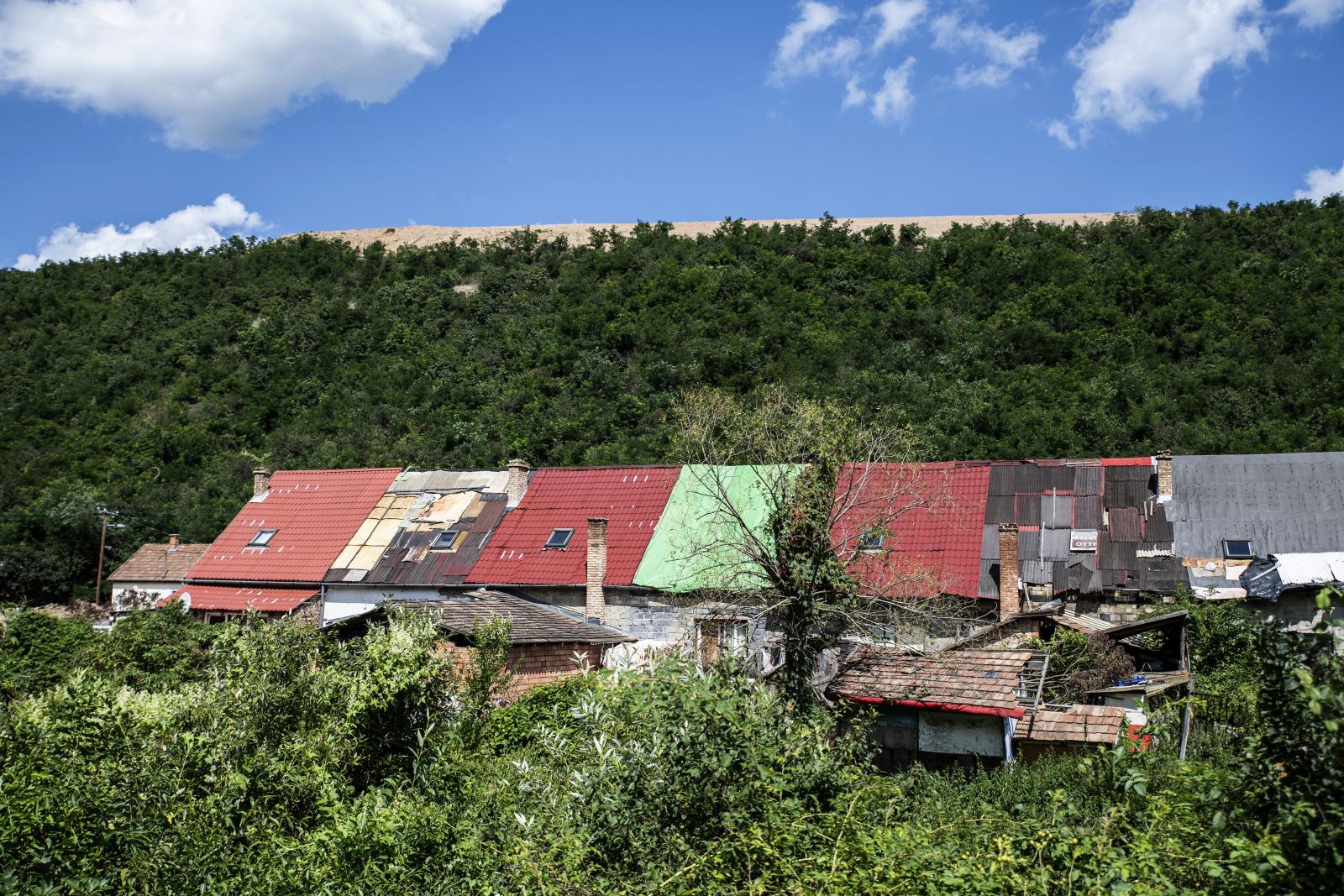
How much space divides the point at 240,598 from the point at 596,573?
1102 cm

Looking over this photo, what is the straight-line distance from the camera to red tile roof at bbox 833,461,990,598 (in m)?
19.5

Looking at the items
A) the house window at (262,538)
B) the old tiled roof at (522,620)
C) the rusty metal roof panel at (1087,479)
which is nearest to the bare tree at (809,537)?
the old tiled roof at (522,620)

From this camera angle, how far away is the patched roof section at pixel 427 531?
84.0 feet

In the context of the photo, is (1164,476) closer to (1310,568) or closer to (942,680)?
(1310,568)

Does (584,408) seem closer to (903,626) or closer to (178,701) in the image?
(903,626)

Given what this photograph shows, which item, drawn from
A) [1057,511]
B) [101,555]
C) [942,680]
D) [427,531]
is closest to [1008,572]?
[1057,511]

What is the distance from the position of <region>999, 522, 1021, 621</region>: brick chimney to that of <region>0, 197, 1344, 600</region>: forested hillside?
460 inches

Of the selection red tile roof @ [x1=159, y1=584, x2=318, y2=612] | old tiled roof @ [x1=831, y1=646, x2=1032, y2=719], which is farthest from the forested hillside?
old tiled roof @ [x1=831, y1=646, x2=1032, y2=719]

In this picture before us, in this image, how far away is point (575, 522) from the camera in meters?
25.5

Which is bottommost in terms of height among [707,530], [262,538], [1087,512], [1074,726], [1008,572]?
[1074,726]

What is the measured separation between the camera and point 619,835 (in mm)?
7203

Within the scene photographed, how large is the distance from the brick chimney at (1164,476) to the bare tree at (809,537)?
15.9ft

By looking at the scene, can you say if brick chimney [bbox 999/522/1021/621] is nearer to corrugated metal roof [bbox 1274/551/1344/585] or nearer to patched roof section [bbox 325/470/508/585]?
corrugated metal roof [bbox 1274/551/1344/585]

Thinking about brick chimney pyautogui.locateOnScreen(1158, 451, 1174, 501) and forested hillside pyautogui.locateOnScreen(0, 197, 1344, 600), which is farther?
forested hillside pyautogui.locateOnScreen(0, 197, 1344, 600)
